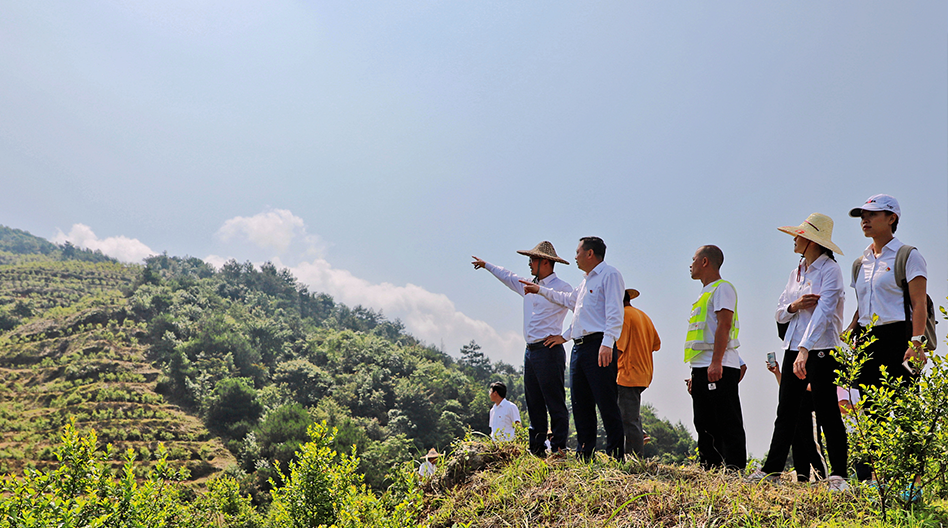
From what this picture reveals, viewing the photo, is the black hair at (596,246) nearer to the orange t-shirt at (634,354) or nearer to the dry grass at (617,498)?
the orange t-shirt at (634,354)

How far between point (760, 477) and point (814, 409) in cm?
58

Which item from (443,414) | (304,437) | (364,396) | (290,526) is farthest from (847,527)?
(364,396)

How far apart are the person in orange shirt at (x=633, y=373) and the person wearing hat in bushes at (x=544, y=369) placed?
546 millimetres

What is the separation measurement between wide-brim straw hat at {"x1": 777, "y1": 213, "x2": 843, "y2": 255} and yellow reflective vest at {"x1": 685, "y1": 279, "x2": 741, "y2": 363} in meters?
0.62

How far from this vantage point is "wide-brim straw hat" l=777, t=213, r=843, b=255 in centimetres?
377

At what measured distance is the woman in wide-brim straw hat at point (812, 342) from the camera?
11.5 ft

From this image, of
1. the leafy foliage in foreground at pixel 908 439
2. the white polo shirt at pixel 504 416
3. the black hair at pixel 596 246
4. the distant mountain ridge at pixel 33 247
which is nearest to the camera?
the leafy foliage in foreground at pixel 908 439

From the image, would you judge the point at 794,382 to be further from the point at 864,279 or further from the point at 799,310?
the point at 864,279

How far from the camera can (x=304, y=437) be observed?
3061 cm

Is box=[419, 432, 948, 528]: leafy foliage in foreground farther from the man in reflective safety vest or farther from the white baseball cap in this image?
the white baseball cap

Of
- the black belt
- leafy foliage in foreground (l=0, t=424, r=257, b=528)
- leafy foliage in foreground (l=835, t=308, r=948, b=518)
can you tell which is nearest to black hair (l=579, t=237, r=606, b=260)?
the black belt

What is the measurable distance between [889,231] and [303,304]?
288 feet

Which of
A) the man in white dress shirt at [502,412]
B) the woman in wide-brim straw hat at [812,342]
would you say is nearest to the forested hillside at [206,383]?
the man in white dress shirt at [502,412]

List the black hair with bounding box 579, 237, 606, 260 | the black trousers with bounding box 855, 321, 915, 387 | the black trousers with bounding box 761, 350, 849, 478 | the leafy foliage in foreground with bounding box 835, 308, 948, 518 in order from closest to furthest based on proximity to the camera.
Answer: the leafy foliage in foreground with bounding box 835, 308, 948, 518 < the black trousers with bounding box 855, 321, 915, 387 < the black trousers with bounding box 761, 350, 849, 478 < the black hair with bounding box 579, 237, 606, 260
